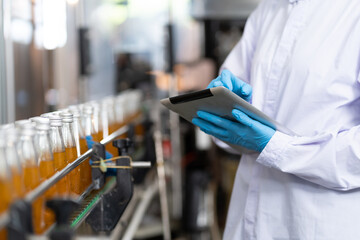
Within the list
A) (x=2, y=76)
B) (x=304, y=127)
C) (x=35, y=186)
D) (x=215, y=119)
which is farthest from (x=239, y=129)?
(x=2, y=76)

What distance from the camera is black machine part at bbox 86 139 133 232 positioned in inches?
55.5

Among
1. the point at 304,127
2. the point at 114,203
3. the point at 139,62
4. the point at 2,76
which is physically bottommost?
the point at 114,203

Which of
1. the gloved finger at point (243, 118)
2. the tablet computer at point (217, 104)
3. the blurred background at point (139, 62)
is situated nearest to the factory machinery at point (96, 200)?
the tablet computer at point (217, 104)

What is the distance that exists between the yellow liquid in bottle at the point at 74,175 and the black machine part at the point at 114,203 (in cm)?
13

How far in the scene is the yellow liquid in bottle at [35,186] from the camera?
3.20 ft

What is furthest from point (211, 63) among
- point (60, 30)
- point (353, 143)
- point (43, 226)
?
point (43, 226)

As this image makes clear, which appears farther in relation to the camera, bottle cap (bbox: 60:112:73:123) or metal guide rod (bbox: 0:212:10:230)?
bottle cap (bbox: 60:112:73:123)

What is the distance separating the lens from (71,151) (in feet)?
4.38

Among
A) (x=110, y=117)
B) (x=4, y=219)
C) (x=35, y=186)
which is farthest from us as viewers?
(x=110, y=117)

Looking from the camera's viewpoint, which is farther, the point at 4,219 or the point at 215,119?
the point at 215,119

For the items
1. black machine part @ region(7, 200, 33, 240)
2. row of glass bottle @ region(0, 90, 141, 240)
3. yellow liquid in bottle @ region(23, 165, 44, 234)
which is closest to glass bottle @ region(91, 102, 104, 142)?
row of glass bottle @ region(0, 90, 141, 240)

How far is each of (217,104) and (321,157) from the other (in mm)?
348

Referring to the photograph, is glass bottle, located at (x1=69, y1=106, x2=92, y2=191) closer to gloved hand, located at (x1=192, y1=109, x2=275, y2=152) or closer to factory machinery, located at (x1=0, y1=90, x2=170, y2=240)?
factory machinery, located at (x1=0, y1=90, x2=170, y2=240)

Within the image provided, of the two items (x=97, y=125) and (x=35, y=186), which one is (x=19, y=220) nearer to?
(x=35, y=186)
